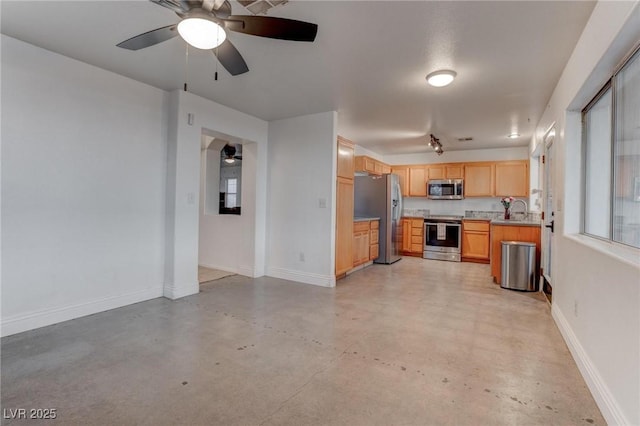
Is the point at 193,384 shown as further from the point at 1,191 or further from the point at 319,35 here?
the point at 319,35

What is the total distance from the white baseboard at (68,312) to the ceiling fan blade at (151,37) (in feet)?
7.94

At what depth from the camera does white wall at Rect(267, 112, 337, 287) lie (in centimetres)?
434

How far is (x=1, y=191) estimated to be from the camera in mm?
2529

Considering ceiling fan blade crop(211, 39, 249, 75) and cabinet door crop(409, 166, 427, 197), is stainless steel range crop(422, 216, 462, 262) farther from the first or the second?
ceiling fan blade crop(211, 39, 249, 75)

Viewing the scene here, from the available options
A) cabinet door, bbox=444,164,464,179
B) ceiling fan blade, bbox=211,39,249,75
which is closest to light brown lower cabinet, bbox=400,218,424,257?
cabinet door, bbox=444,164,464,179

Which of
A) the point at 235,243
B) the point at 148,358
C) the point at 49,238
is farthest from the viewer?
the point at 235,243

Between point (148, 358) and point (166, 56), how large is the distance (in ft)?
8.28

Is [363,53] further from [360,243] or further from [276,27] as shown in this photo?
[360,243]

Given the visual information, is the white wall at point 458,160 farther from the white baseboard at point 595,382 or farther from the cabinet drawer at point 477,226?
the white baseboard at point 595,382

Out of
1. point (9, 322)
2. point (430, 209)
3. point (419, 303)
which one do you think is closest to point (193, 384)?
point (9, 322)

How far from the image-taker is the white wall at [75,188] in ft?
8.55

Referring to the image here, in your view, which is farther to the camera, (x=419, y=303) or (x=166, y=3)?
(x=419, y=303)

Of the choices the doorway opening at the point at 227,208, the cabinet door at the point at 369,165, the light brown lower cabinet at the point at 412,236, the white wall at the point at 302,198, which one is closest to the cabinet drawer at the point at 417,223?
the light brown lower cabinet at the point at 412,236

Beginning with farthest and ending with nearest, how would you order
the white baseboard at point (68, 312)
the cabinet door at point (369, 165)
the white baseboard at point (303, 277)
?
the cabinet door at point (369, 165) → the white baseboard at point (303, 277) → the white baseboard at point (68, 312)
